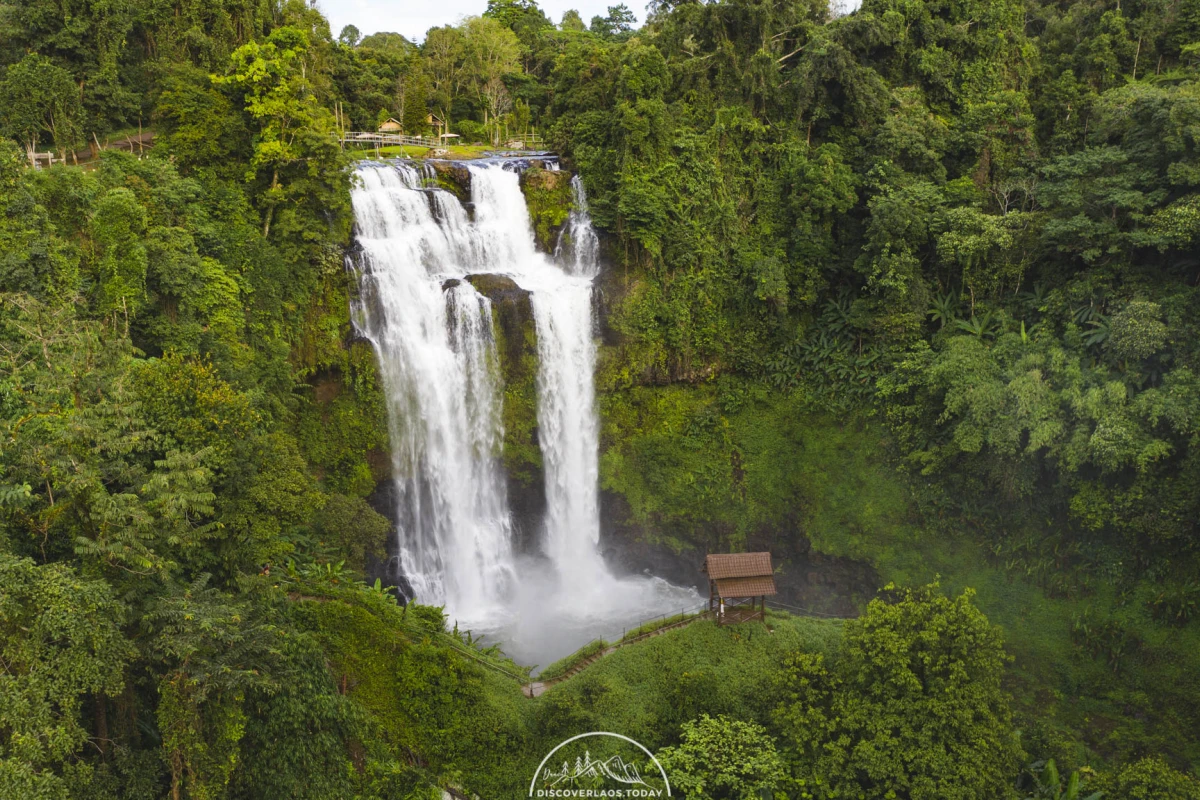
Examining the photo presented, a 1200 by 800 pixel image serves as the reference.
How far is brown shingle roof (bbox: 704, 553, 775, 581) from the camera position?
1831 centimetres

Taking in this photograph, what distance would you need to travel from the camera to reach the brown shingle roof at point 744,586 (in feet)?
59.7

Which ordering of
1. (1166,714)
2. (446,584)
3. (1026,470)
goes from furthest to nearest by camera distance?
(446,584), (1026,470), (1166,714)

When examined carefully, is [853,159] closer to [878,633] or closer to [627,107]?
[627,107]

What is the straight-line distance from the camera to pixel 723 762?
46.7ft

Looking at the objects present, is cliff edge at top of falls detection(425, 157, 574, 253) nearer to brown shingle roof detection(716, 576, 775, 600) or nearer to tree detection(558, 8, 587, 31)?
brown shingle roof detection(716, 576, 775, 600)

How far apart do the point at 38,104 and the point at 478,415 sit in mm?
14886

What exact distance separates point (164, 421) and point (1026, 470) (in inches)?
811

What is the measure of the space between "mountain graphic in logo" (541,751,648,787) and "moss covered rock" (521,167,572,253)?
16902 millimetres

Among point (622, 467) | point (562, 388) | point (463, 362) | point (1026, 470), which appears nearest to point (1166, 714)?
point (1026, 470)

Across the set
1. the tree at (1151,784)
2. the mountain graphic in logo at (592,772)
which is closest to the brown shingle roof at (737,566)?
the mountain graphic in logo at (592,772)

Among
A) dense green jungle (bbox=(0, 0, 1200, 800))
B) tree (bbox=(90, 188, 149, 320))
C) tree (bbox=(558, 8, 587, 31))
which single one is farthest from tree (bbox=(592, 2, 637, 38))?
tree (bbox=(90, 188, 149, 320))

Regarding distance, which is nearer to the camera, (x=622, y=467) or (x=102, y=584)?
(x=102, y=584)

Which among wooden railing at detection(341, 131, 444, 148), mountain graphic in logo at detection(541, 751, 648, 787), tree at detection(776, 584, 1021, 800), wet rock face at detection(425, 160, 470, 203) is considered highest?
wooden railing at detection(341, 131, 444, 148)

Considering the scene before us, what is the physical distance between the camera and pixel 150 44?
83.6 ft
